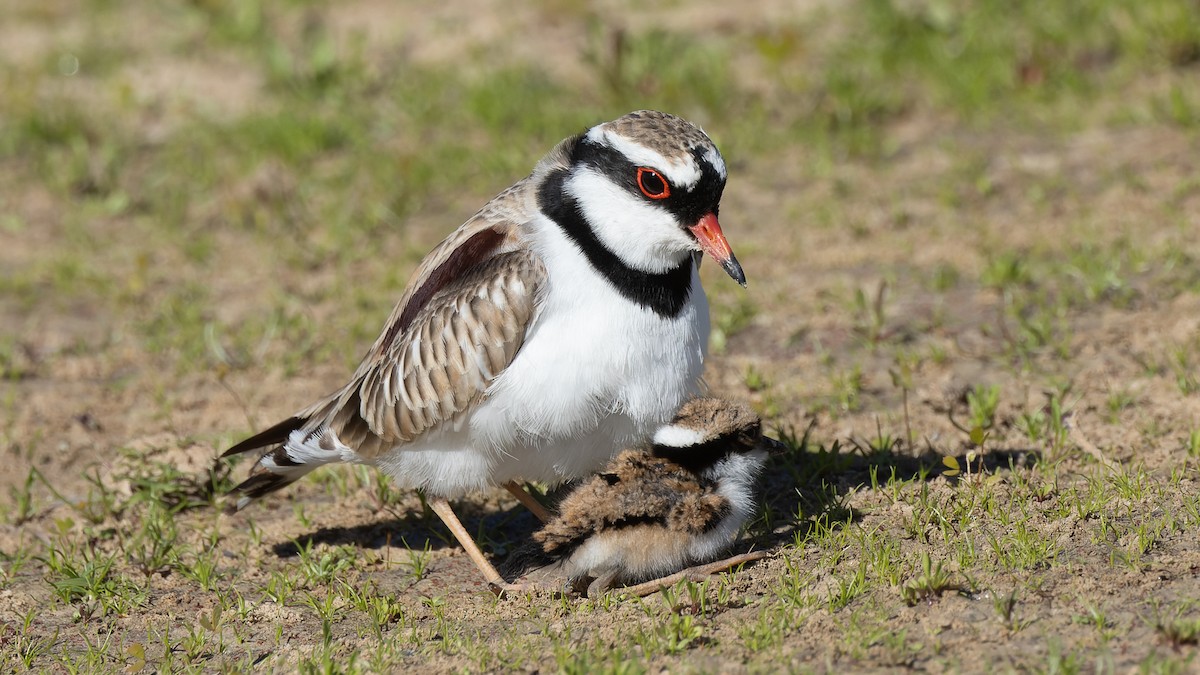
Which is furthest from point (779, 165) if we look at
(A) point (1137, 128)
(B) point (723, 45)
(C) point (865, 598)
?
(C) point (865, 598)

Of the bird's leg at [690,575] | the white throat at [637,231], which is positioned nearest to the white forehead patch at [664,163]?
the white throat at [637,231]

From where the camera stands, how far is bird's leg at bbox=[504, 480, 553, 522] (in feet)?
18.2

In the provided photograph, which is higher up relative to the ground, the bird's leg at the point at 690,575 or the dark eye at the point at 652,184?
the dark eye at the point at 652,184

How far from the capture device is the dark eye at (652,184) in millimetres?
4879

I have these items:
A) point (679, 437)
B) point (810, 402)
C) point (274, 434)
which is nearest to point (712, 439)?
point (679, 437)

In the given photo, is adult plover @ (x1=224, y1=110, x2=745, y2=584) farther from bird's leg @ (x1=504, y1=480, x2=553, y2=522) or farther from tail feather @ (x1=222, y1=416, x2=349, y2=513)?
bird's leg @ (x1=504, y1=480, x2=553, y2=522)

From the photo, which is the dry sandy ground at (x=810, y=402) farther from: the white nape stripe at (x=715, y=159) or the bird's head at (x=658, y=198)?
the white nape stripe at (x=715, y=159)

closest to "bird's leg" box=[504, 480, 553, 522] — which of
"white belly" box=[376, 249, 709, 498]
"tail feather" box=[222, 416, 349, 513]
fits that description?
"white belly" box=[376, 249, 709, 498]

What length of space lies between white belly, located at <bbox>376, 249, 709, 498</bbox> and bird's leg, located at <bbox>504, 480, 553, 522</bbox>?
39 cm

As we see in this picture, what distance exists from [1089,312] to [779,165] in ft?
9.04

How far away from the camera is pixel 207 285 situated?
8.42 metres

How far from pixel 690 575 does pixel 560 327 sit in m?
0.97

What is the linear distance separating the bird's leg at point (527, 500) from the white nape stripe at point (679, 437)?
2.57ft

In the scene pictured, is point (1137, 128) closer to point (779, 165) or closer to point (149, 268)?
point (779, 165)
